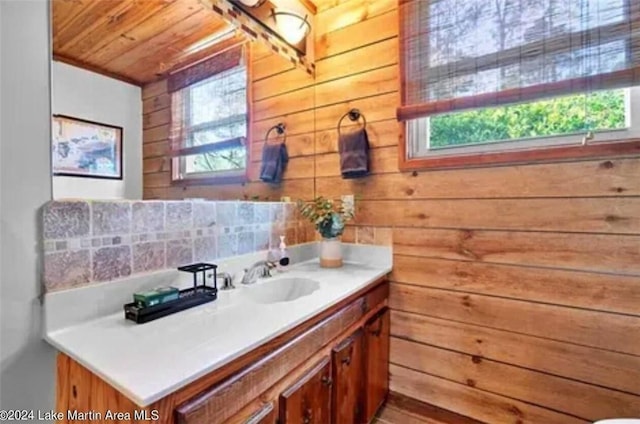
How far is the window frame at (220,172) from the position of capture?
1.30m

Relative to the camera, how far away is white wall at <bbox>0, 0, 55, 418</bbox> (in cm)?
83

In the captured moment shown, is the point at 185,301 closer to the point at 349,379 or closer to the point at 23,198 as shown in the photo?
the point at 23,198

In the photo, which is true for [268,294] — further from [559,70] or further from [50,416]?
[559,70]

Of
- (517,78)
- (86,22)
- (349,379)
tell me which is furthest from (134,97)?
(517,78)

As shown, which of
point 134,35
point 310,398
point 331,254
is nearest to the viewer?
point 310,398

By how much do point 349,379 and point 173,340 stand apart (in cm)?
77

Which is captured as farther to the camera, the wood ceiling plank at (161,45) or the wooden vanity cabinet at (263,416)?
the wood ceiling plank at (161,45)

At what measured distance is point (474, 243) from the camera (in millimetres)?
1550

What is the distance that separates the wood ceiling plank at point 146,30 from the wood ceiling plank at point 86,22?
58 millimetres

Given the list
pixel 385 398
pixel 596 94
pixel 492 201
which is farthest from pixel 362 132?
pixel 385 398

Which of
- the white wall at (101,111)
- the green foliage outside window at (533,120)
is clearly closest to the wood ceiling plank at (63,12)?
the white wall at (101,111)

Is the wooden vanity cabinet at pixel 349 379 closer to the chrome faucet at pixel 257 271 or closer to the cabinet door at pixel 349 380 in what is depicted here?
the cabinet door at pixel 349 380

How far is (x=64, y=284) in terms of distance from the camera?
3.00 ft

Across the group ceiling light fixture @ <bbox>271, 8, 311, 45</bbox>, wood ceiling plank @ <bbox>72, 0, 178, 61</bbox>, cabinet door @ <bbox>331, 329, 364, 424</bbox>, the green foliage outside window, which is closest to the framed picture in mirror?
wood ceiling plank @ <bbox>72, 0, 178, 61</bbox>
